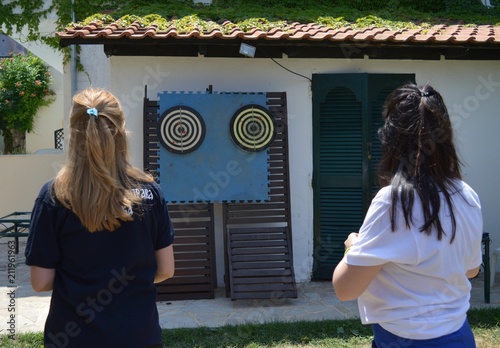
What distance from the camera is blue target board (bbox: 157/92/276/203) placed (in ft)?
22.3

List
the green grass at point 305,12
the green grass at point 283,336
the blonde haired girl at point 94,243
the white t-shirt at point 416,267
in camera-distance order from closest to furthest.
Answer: the white t-shirt at point 416,267, the blonde haired girl at point 94,243, the green grass at point 283,336, the green grass at point 305,12

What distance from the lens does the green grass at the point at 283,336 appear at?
5215 millimetres

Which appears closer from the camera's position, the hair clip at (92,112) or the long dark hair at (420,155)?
the long dark hair at (420,155)

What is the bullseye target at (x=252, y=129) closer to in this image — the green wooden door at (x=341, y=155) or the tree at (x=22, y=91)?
the green wooden door at (x=341, y=155)

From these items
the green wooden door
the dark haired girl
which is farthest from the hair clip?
the green wooden door

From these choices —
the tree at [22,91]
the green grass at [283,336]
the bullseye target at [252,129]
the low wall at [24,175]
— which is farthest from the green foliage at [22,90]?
the green grass at [283,336]

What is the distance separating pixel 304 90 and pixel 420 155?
527cm

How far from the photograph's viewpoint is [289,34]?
673 cm

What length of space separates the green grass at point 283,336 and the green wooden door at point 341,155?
1.70 meters

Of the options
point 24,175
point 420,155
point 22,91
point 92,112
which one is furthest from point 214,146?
point 22,91

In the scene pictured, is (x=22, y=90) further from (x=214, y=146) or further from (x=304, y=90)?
(x=304, y=90)

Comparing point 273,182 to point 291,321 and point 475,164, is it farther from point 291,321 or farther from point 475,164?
point 475,164

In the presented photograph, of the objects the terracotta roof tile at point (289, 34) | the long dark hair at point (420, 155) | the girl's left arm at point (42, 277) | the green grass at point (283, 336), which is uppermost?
the terracotta roof tile at point (289, 34)

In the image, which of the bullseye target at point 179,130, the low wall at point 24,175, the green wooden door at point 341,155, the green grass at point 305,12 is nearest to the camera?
the bullseye target at point 179,130
